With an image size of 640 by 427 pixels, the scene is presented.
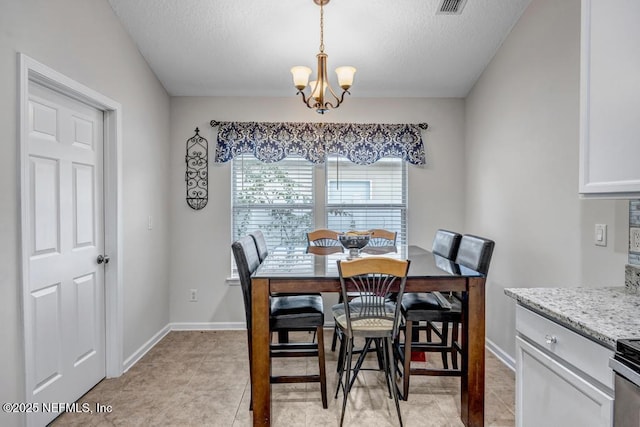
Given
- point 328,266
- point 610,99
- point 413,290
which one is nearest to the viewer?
point 610,99

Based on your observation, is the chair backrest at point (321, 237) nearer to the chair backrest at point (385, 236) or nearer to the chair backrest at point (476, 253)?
the chair backrest at point (385, 236)

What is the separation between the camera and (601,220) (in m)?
1.95

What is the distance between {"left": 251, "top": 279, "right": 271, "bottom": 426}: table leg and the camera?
6.65 ft

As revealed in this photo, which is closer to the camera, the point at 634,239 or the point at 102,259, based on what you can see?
the point at 634,239

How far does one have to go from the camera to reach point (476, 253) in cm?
225

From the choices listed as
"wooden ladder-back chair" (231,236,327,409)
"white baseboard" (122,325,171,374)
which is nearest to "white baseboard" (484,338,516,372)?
"wooden ladder-back chair" (231,236,327,409)

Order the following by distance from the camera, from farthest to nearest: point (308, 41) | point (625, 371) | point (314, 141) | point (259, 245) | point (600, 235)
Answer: point (314, 141), point (308, 41), point (259, 245), point (600, 235), point (625, 371)

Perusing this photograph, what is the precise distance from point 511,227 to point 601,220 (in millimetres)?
891

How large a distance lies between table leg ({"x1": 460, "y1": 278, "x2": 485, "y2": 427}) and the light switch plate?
65 centimetres

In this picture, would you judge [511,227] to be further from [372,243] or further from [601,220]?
[372,243]

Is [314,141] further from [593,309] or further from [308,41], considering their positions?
[593,309]

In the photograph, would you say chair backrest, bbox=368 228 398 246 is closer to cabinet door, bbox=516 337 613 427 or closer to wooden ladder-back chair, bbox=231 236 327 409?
wooden ladder-back chair, bbox=231 236 327 409

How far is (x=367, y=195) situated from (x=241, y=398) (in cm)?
226

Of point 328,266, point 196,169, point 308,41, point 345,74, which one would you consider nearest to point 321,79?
point 345,74
